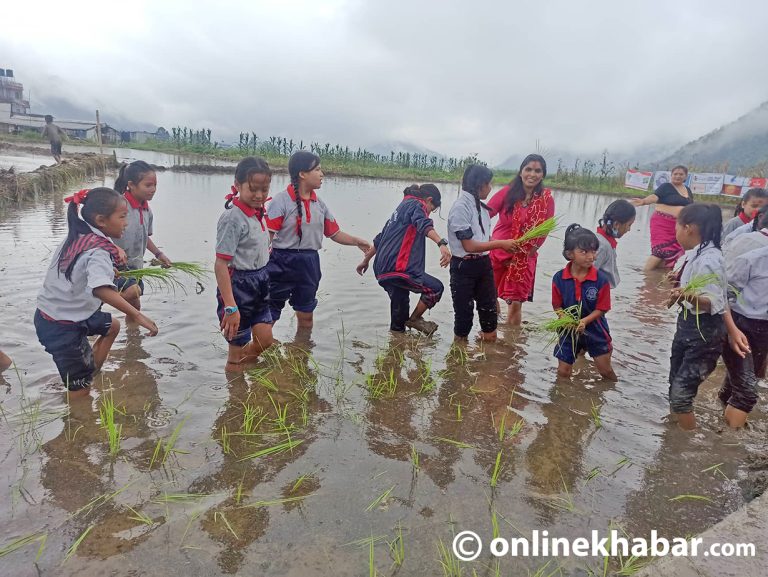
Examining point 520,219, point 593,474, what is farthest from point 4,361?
point 520,219

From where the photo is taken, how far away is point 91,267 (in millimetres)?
2828

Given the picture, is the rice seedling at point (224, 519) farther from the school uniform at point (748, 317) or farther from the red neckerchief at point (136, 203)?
the school uniform at point (748, 317)

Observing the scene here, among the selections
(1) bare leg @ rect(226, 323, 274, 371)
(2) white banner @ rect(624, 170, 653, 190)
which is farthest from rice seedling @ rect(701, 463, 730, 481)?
(2) white banner @ rect(624, 170, 653, 190)

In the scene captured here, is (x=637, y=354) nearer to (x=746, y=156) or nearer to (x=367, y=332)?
(x=367, y=332)

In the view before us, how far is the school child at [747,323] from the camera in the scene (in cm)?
326

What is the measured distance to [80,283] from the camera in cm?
296

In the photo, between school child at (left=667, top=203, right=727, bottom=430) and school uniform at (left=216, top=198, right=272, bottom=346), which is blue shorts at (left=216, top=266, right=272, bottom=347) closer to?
A: school uniform at (left=216, top=198, right=272, bottom=346)

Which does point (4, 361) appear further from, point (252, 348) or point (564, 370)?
point (564, 370)

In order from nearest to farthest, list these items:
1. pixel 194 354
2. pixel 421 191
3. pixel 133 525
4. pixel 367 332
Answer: pixel 133 525
pixel 194 354
pixel 421 191
pixel 367 332

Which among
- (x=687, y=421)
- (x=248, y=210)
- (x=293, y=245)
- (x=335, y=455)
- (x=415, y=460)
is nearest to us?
(x=415, y=460)

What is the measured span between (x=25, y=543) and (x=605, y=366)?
3.99 m

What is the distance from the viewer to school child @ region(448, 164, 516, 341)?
424 cm

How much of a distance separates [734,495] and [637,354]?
2.35 meters

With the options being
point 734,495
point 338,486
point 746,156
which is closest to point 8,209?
point 338,486
